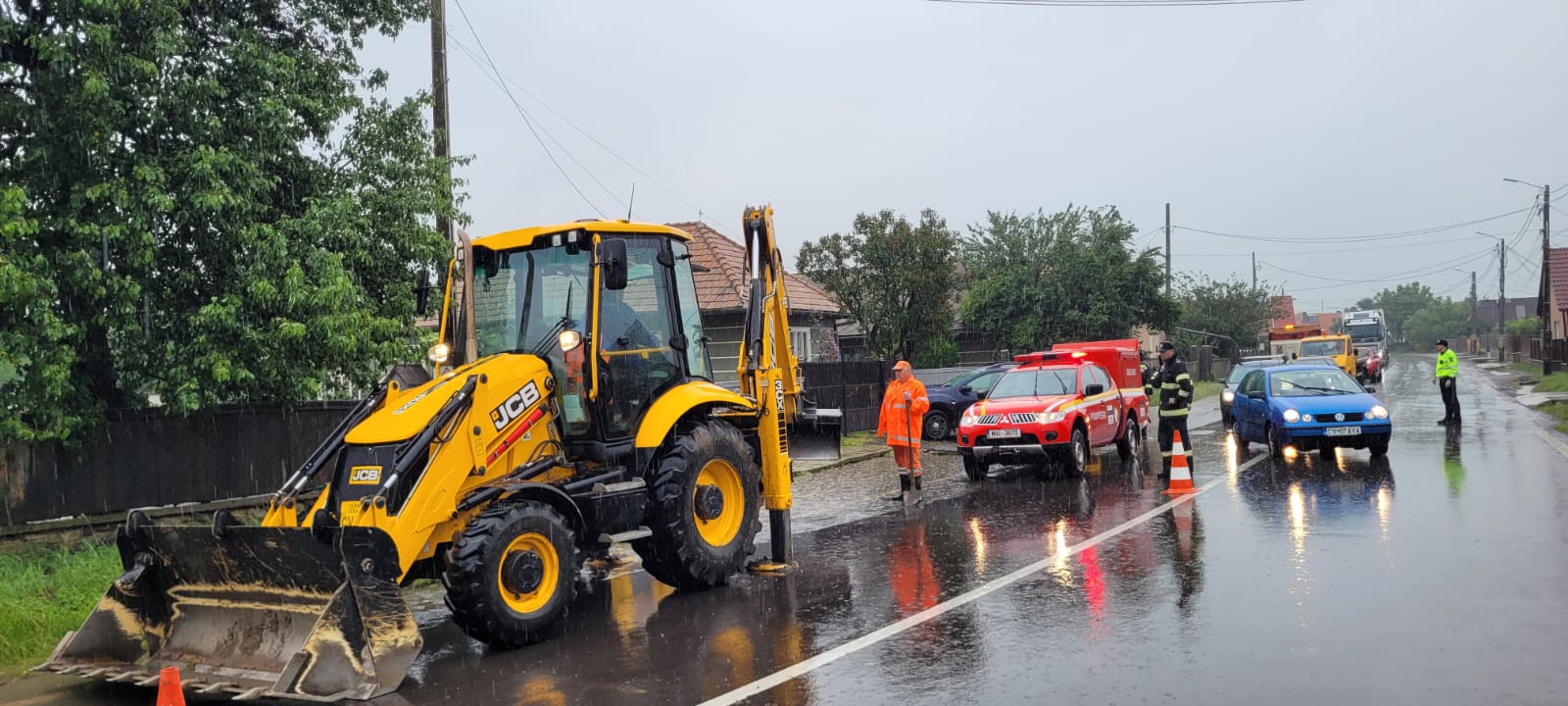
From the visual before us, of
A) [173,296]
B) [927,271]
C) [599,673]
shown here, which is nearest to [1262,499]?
[599,673]

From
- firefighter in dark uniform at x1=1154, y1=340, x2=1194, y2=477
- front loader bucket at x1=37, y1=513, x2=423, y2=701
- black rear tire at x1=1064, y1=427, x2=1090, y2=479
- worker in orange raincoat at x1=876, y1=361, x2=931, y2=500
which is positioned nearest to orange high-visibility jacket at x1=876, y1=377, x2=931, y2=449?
worker in orange raincoat at x1=876, y1=361, x2=931, y2=500

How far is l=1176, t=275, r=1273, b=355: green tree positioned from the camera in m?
59.2

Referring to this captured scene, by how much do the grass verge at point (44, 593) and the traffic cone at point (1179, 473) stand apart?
11.1 m

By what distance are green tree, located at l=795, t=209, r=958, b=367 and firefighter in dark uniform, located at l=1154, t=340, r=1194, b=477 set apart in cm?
1193

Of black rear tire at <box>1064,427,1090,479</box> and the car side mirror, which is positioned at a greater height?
the car side mirror

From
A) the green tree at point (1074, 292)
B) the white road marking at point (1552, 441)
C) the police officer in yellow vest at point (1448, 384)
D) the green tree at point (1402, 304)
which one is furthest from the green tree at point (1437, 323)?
the white road marking at point (1552, 441)

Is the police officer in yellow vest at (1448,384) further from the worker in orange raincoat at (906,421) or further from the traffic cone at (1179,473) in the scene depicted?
the worker in orange raincoat at (906,421)

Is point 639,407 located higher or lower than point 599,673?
higher

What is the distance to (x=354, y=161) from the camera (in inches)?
497

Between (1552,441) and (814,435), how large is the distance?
14.2 metres

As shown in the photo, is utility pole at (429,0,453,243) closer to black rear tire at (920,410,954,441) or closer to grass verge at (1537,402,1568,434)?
black rear tire at (920,410,954,441)

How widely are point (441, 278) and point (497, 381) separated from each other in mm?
6307

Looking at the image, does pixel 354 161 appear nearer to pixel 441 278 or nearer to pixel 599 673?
pixel 441 278

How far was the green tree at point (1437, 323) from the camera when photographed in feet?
469
